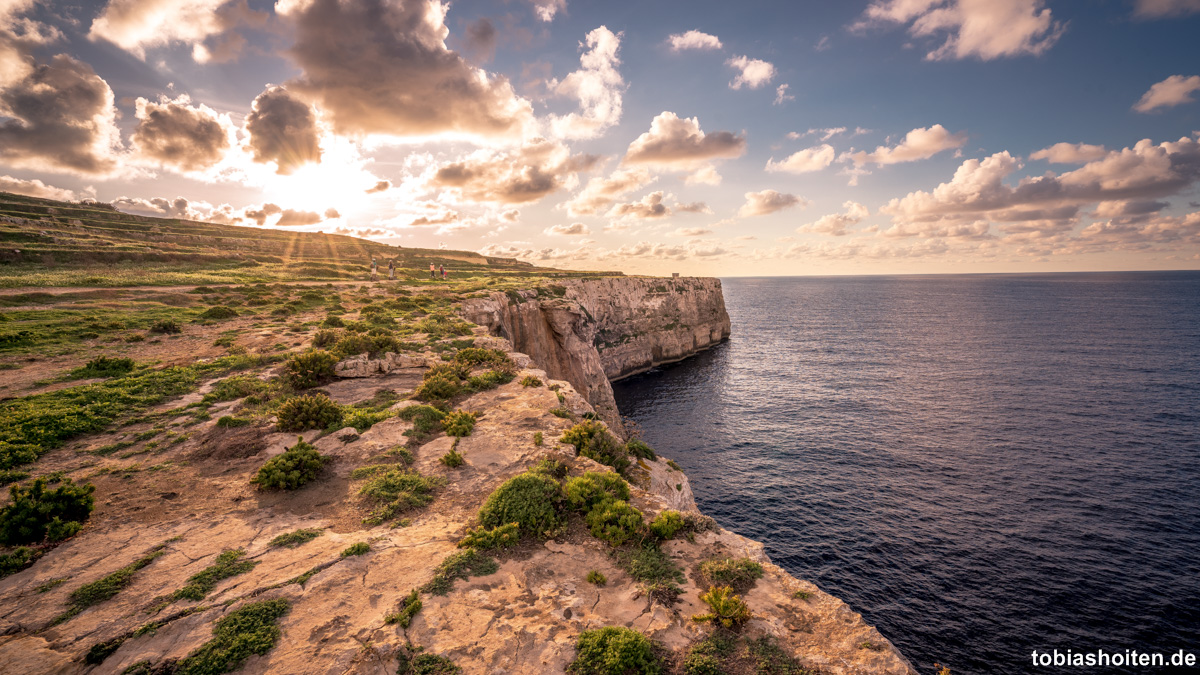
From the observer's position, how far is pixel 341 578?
9.39m

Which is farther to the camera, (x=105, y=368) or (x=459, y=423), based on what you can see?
(x=105, y=368)

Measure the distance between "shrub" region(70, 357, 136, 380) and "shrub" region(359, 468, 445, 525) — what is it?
17.1 meters

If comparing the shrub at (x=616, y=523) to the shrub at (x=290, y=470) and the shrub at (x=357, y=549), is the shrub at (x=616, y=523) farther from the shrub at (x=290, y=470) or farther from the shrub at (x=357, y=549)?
the shrub at (x=290, y=470)

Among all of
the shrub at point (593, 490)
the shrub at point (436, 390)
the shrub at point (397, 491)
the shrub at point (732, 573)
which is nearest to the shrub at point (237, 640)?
the shrub at point (397, 491)

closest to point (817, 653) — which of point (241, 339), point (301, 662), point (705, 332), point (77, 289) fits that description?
point (301, 662)

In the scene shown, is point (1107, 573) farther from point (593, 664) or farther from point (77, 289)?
point (77, 289)

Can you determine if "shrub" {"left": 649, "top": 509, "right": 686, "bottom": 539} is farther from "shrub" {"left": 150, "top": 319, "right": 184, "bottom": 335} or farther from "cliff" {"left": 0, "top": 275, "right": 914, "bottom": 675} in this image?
"shrub" {"left": 150, "top": 319, "right": 184, "bottom": 335}

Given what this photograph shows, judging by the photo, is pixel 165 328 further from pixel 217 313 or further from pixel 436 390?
pixel 436 390

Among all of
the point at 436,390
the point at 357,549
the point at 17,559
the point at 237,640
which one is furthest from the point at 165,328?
the point at 237,640

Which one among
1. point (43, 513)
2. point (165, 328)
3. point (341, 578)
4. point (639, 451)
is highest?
point (165, 328)

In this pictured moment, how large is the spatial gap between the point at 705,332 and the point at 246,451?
99939mm

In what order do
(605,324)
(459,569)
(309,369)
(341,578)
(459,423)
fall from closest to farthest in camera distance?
1. (341,578)
2. (459,569)
3. (459,423)
4. (309,369)
5. (605,324)

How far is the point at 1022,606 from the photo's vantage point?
2506 cm

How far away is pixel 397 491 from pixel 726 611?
9.96 metres
